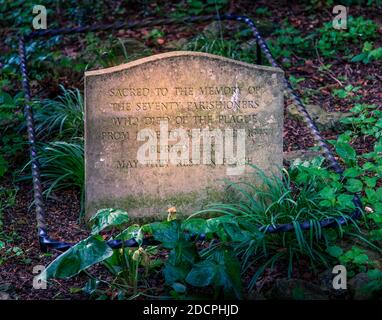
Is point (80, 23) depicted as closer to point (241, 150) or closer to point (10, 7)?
point (10, 7)

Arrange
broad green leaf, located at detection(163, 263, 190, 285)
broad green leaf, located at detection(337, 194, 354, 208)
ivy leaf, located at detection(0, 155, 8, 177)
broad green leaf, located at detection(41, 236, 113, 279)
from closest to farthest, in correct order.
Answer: broad green leaf, located at detection(41, 236, 113, 279)
broad green leaf, located at detection(163, 263, 190, 285)
broad green leaf, located at detection(337, 194, 354, 208)
ivy leaf, located at detection(0, 155, 8, 177)

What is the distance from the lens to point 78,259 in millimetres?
4035

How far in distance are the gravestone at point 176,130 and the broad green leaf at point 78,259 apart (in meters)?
1.14

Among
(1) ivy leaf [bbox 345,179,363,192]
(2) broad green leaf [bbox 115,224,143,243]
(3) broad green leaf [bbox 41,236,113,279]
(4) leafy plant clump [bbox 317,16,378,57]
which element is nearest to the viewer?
(3) broad green leaf [bbox 41,236,113,279]

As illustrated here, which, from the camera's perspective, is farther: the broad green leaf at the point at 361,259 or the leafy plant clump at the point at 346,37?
the leafy plant clump at the point at 346,37

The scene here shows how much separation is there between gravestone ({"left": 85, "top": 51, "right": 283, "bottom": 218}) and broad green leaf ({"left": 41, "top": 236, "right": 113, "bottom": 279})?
3.75 ft

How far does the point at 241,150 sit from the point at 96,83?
109 centimetres

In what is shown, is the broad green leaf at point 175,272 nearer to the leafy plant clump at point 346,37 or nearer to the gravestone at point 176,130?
the gravestone at point 176,130

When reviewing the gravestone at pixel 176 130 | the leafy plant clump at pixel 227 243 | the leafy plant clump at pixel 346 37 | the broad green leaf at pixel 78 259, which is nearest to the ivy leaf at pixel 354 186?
the leafy plant clump at pixel 227 243

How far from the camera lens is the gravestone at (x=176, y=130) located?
5094 mm

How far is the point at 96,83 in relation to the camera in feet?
16.6

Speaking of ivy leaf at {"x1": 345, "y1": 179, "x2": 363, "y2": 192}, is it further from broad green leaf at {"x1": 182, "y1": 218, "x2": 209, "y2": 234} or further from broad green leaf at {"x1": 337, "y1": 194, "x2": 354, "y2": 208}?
broad green leaf at {"x1": 182, "y1": 218, "x2": 209, "y2": 234}

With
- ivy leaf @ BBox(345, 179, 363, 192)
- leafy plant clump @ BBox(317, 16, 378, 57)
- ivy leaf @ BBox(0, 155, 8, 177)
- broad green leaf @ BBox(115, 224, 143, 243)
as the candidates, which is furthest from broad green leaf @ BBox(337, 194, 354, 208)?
leafy plant clump @ BBox(317, 16, 378, 57)

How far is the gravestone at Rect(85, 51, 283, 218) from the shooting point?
201 inches
